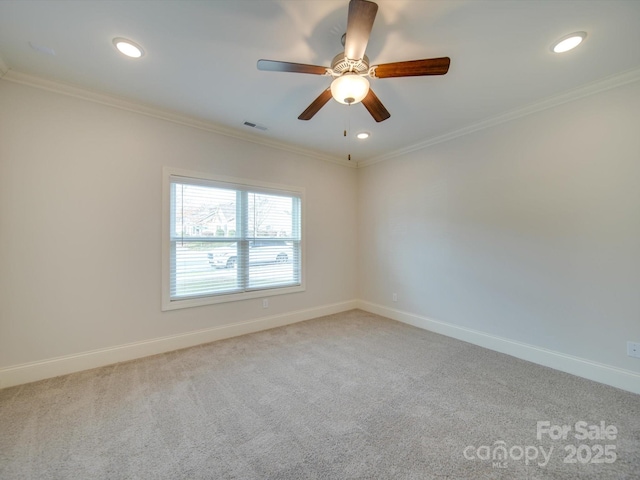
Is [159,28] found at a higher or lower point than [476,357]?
higher

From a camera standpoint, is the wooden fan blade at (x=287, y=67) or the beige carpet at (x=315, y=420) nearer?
the beige carpet at (x=315, y=420)

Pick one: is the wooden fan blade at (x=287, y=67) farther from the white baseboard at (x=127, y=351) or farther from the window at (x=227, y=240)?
the white baseboard at (x=127, y=351)

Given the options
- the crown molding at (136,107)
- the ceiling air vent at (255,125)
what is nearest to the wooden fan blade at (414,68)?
the ceiling air vent at (255,125)

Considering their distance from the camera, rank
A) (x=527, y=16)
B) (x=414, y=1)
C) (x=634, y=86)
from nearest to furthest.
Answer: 1. (x=414, y=1)
2. (x=527, y=16)
3. (x=634, y=86)

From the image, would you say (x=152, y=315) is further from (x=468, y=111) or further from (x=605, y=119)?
(x=605, y=119)

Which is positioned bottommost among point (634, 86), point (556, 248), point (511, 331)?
point (511, 331)

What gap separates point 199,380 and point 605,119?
443 cm

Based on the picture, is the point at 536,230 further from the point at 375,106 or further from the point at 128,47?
the point at 128,47

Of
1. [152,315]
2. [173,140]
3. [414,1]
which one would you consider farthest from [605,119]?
[152,315]

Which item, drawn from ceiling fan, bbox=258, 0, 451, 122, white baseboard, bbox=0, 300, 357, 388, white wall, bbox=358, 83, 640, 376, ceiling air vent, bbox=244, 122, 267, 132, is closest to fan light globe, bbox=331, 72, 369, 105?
ceiling fan, bbox=258, 0, 451, 122

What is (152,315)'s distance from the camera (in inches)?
115

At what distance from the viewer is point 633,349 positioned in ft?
7.33

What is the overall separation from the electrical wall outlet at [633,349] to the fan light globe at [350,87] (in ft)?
10.1

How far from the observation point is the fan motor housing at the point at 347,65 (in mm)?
1766
